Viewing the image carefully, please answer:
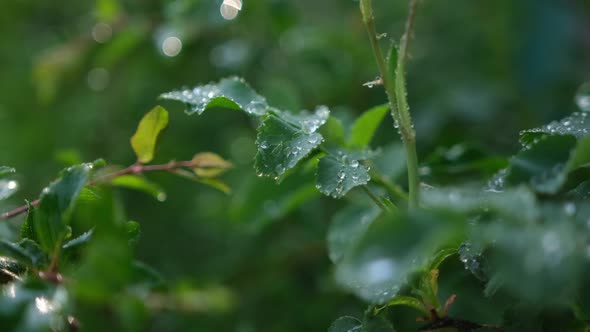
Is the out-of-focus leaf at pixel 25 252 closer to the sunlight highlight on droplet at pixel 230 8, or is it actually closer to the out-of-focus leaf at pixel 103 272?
the out-of-focus leaf at pixel 103 272

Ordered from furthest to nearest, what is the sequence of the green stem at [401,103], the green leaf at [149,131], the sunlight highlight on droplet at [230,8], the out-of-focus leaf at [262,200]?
the sunlight highlight on droplet at [230,8] → the out-of-focus leaf at [262,200] → the green leaf at [149,131] → the green stem at [401,103]

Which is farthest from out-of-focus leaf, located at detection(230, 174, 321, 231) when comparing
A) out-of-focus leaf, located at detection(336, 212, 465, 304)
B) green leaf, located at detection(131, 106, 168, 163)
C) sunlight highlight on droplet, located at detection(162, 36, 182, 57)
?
out-of-focus leaf, located at detection(336, 212, 465, 304)

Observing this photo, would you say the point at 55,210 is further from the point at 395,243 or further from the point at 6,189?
the point at 395,243

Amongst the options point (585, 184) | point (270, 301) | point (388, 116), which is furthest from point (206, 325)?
point (585, 184)

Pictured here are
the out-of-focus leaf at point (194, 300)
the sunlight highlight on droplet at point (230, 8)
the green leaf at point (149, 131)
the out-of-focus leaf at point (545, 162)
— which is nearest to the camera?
the out-of-focus leaf at point (545, 162)

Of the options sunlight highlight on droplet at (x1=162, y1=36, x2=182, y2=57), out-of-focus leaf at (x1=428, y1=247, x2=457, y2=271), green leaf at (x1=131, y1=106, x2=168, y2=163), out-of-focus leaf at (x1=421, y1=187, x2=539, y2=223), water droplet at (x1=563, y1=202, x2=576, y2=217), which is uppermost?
sunlight highlight on droplet at (x1=162, y1=36, x2=182, y2=57)

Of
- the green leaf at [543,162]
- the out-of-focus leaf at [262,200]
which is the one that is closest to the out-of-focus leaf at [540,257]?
the green leaf at [543,162]

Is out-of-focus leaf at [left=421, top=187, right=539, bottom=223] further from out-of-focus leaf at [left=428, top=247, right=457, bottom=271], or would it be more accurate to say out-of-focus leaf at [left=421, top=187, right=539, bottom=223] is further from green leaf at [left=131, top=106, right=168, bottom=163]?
green leaf at [left=131, top=106, right=168, bottom=163]
